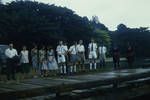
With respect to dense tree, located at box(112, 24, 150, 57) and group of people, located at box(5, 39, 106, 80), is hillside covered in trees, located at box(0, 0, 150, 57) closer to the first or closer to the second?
dense tree, located at box(112, 24, 150, 57)

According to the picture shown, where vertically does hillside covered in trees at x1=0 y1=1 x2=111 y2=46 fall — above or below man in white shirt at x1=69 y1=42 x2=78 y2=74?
above

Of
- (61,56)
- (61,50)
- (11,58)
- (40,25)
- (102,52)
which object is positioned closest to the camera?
(11,58)

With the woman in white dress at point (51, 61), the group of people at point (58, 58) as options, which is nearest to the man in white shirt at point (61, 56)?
the group of people at point (58, 58)

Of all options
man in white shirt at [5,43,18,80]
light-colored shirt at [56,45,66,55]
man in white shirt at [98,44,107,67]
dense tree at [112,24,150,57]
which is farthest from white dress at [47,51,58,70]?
dense tree at [112,24,150,57]

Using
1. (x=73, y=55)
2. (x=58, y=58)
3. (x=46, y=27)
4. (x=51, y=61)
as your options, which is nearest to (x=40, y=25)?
(x=46, y=27)

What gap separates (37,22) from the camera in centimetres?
3781

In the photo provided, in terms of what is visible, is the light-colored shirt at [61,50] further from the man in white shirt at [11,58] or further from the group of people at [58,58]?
the man in white shirt at [11,58]

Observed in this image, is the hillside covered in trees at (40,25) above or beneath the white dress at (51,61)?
above

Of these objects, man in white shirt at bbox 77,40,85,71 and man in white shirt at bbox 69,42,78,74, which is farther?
man in white shirt at bbox 77,40,85,71

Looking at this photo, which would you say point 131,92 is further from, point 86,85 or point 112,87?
point 86,85

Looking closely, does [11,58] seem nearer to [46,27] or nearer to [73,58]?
[73,58]

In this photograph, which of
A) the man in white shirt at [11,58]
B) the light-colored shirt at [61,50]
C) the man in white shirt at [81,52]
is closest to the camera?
the man in white shirt at [11,58]

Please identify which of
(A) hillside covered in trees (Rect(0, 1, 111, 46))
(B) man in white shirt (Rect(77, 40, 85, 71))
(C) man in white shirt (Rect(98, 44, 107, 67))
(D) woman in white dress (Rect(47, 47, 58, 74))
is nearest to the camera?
(D) woman in white dress (Rect(47, 47, 58, 74))

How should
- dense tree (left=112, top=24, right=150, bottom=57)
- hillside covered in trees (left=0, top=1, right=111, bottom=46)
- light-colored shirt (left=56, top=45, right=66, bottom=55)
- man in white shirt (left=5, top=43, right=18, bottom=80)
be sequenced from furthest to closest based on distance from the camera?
dense tree (left=112, top=24, right=150, bottom=57), hillside covered in trees (left=0, top=1, right=111, bottom=46), light-colored shirt (left=56, top=45, right=66, bottom=55), man in white shirt (left=5, top=43, right=18, bottom=80)
